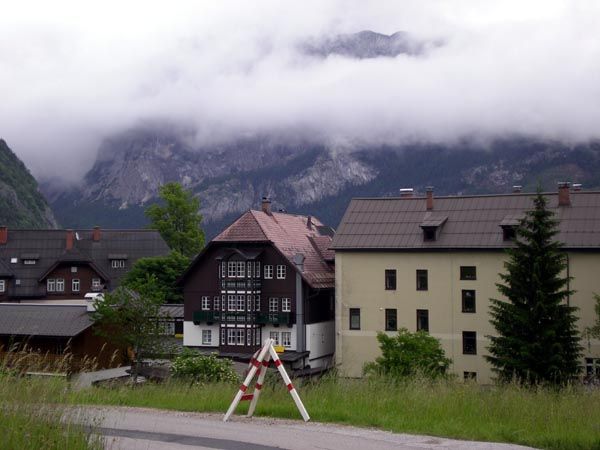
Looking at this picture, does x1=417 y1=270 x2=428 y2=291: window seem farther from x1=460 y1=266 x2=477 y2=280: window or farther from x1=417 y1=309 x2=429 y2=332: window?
x1=460 y1=266 x2=477 y2=280: window

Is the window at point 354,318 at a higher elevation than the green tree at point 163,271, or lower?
lower

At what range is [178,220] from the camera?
84.9m

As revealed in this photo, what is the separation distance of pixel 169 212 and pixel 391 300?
4142 cm

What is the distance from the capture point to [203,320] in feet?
176

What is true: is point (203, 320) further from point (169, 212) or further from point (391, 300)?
point (169, 212)

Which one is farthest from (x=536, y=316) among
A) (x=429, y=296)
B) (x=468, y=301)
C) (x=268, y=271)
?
(x=268, y=271)

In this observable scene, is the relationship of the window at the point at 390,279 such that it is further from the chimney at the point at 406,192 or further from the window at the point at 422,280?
the chimney at the point at 406,192

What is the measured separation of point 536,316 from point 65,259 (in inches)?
1924

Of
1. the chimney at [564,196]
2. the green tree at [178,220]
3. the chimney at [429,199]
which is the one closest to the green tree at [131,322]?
the chimney at [429,199]

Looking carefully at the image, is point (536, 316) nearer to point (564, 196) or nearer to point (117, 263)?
point (564, 196)

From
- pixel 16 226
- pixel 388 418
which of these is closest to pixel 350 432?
pixel 388 418

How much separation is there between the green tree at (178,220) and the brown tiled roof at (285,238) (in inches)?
1065

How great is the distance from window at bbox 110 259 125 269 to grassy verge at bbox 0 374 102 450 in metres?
68.0

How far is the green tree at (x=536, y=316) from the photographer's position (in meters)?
32.5
